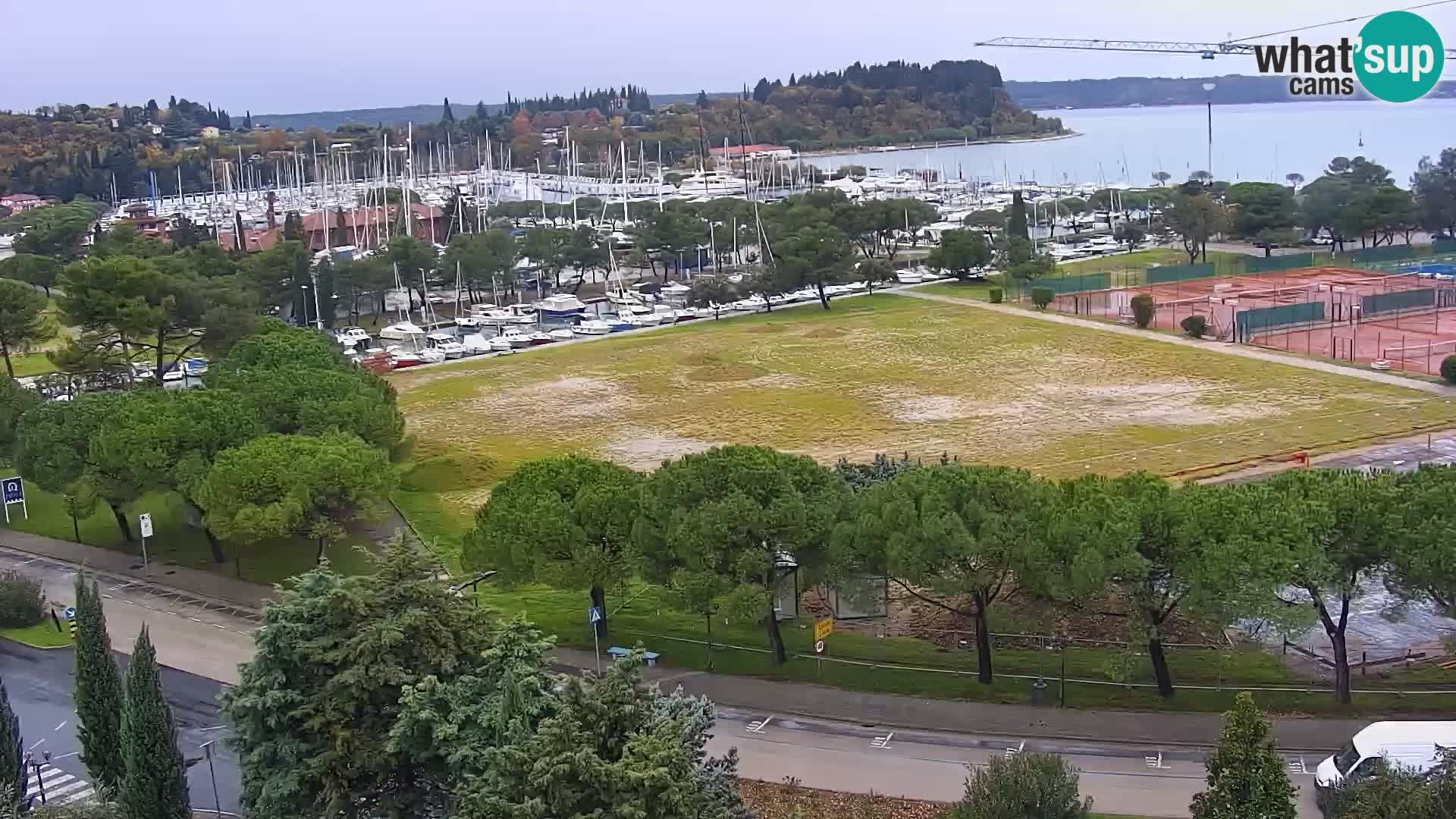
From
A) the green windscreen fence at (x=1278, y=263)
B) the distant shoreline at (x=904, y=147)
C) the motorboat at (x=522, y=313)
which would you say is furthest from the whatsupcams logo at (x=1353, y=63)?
the distant shoreline at (x=904, y=147)

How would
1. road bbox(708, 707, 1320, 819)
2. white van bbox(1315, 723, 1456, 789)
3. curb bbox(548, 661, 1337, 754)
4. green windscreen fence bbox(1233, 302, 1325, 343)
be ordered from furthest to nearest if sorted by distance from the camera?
green windscreen fence bbox(1233, 302, 1325, 343) < curb bbox(548, 661, 1337, 754) < road bbox(708, 707, 1320, 819) < white van bbox(1315, 723, 1456, 789)

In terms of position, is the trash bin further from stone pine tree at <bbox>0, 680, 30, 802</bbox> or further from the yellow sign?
stone pine tree at <bbox>0, 680, 30, 802</bbox>

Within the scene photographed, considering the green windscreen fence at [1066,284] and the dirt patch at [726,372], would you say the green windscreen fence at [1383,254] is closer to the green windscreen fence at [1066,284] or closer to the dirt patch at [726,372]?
the green windscreen fence at [1066,284]

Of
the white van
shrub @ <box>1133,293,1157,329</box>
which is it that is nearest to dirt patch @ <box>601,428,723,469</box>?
the white van

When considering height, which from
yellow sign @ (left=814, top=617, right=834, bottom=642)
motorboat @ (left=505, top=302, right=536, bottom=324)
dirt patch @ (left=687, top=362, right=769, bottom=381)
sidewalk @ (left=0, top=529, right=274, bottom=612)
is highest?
motorboat @ (left=505, top=302, right=536, bottom=324)

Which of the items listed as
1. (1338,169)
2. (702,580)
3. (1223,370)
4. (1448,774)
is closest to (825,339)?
(1223,370)

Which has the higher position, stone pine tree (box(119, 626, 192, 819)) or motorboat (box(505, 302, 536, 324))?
motorboat (box(505, 302, 536, 324))

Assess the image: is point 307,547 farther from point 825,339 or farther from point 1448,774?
point 825,339

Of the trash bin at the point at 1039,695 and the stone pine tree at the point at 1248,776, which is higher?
the stone pine tree at the point at 1248,776
